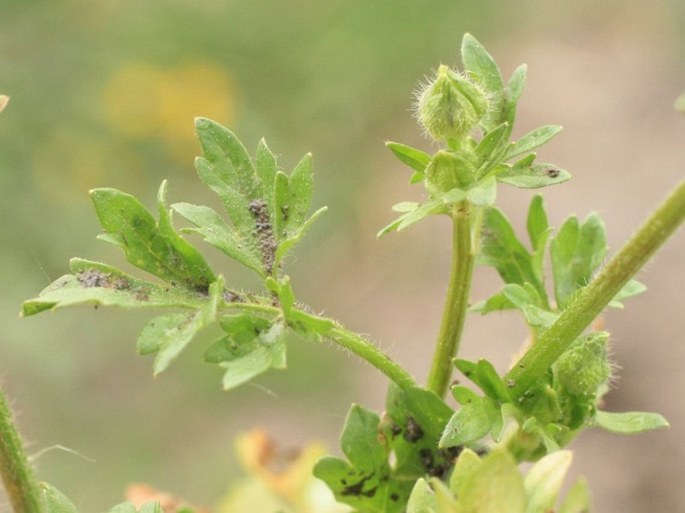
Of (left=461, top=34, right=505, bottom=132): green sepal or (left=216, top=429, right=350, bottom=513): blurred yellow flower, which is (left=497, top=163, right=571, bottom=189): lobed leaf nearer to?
(left=461, top=34, right=505, bottom=132): green sepal

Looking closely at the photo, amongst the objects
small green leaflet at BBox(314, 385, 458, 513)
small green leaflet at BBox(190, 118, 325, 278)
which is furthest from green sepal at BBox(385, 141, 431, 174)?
small green leaflet at BBox(314, 385, 458, 513)

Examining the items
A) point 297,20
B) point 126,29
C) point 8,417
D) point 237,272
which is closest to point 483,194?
point 8,417

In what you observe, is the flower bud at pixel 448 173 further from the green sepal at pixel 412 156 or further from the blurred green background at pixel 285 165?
the blurred green background at pixel 285 165

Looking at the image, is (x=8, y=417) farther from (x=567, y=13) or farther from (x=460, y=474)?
(x=567, y=13)

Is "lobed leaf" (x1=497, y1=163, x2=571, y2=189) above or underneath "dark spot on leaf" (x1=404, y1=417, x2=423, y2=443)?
above

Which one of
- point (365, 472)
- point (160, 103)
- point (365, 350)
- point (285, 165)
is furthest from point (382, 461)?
point (285, 165)

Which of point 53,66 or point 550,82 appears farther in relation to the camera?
point 550,82
